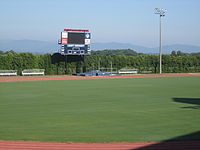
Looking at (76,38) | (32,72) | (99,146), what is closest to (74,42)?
(76,38)

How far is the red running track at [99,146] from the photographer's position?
813cm

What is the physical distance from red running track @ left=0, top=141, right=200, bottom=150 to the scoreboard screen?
36.9m

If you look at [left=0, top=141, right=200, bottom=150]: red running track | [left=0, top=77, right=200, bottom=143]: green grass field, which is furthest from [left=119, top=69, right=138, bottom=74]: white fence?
[left=0, top=141, right=200, bottom=150]: red running track

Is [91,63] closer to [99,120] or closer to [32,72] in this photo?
[32,72]

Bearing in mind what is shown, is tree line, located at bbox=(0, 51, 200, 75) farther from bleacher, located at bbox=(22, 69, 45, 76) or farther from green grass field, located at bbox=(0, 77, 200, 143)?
green grass field, located at bbox=(0, 77, 200, 143)

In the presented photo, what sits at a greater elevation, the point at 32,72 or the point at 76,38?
the point at 76,38

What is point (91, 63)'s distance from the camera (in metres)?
51.8

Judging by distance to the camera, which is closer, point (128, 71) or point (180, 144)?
point (180, 144)

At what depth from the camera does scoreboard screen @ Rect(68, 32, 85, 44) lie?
45125 millimetres

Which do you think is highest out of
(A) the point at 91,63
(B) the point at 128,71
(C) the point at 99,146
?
(A) the point at 91,63

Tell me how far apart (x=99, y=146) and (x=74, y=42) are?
123ft

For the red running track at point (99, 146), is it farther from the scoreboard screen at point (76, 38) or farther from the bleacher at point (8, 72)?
the scoreboard screen at point (76, 38)

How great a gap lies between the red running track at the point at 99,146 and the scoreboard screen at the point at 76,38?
36.9 m

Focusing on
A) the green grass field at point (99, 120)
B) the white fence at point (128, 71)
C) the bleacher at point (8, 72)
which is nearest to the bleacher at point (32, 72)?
the bleacher at point (8, 72)
